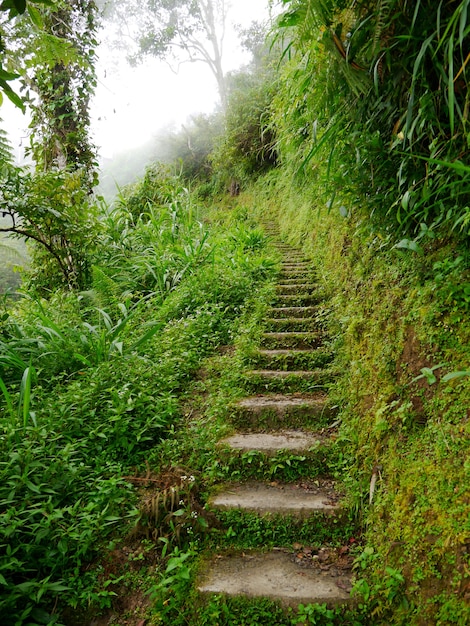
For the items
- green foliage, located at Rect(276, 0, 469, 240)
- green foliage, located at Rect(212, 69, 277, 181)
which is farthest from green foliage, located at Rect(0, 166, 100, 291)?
green foliage, located at Rect(212, 69, 277, 181)

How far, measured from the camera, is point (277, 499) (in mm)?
2152

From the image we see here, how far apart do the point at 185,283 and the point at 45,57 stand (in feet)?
8.85

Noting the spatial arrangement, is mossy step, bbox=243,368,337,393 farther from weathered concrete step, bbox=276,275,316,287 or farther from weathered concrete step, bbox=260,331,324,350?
weathered concrete step, bbox=276,275,316,287

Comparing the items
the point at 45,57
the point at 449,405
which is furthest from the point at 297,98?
the point at 449,405

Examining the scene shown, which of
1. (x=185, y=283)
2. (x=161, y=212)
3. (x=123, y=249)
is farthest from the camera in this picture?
(x=161, y=212)

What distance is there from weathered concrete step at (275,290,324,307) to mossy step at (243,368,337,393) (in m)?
1.11

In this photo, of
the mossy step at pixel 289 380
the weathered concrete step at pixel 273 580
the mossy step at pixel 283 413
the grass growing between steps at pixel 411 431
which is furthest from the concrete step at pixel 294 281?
the weathered concrete step at pixel 273 580

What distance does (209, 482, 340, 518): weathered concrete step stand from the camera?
206 centimetres

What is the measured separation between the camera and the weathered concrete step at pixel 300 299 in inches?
157

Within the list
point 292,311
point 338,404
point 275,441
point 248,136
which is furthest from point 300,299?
point 248,136

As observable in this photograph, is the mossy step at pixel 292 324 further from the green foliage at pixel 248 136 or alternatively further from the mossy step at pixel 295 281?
the green foliage at pixel 248 136

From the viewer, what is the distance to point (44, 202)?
3998mm

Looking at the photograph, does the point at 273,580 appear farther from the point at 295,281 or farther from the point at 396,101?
the point at 295,281

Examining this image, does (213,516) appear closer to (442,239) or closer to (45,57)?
(442,239)
